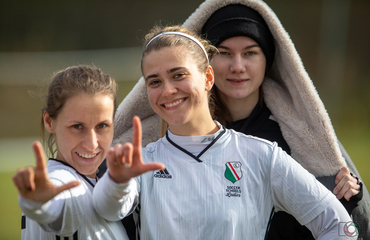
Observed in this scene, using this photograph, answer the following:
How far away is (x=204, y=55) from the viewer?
161 centimetres

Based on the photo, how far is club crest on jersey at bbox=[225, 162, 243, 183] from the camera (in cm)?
142

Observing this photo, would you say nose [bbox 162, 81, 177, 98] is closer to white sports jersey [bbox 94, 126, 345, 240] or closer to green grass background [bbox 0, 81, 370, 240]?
white sports jersey [bbox 94, 126, 345, 240]

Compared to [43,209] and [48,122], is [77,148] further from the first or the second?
[43,209]

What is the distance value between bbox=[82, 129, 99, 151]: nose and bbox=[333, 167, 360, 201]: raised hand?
114 cm

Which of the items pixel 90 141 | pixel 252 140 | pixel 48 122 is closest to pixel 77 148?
pixel 90 141

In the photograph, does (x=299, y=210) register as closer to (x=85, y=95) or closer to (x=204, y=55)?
(x=204, y=55)

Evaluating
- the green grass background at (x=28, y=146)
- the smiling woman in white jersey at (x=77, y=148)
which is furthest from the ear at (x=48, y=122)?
the green grass background at (x=28, y=146)

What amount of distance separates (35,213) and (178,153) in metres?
0.61

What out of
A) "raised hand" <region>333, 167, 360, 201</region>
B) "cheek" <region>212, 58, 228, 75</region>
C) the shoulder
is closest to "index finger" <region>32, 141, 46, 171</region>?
the shoulder

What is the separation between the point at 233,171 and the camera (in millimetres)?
1437

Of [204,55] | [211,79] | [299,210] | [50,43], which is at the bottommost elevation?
[299,210]

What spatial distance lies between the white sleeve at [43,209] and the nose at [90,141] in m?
0.22

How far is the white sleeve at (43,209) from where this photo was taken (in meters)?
1.04

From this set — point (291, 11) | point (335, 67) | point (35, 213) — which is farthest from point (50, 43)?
point (35, 213)
